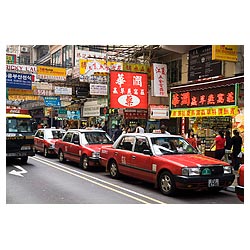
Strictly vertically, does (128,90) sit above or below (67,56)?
below

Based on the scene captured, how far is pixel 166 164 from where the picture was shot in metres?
7.32

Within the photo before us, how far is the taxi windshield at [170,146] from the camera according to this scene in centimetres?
808

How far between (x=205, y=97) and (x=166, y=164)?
718 cm

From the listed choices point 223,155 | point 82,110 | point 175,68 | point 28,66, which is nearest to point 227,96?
point 223,155

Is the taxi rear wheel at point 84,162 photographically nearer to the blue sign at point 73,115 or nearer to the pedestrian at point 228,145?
the pedestrian at point 228,145

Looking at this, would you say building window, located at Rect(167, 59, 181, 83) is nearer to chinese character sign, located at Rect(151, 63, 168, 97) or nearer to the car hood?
chinese character sign, located at Rect(151, 63, 168, 97)

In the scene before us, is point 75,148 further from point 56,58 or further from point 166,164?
point 56,58

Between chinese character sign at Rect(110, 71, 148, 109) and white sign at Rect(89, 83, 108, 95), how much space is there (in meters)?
4.03

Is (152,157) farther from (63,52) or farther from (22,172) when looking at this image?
(63,52)

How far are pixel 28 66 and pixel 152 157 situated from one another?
506 inches

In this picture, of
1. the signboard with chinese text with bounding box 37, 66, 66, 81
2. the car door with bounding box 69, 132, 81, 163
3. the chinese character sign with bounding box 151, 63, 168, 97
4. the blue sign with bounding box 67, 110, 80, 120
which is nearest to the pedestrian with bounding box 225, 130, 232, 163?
the chinese character sign with bounding box 151, 63, 168, 97

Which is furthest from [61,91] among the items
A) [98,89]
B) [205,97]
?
[205,97]

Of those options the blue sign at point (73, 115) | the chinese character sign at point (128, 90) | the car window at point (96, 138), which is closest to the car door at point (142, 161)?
the car window at point (96, 138)

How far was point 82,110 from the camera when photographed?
2814 cm
